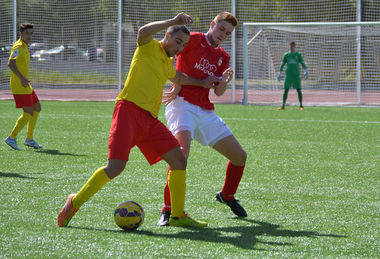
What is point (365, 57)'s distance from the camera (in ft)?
66.4

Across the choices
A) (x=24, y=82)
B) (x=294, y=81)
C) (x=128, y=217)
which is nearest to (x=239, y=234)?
(x=128, y=217)

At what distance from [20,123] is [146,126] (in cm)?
569

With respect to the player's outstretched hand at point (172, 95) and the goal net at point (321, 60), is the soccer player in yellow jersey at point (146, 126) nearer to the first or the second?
the player's outstretched hand at point (172, 95)

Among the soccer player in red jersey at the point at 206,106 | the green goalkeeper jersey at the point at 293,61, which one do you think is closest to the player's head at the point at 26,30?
Answer: the soccer player in red jersey at the point at 206,106

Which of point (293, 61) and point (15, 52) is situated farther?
point (293, 61)

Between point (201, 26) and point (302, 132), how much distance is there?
1243 cm

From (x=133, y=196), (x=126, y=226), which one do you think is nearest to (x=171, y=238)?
(x=126, y=226)

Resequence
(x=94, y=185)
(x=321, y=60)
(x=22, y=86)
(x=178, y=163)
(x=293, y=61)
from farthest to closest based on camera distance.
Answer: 1. (x=321, y=60)
2. (x=293, y=61)
3. (x=22, y=86)
4. (x=178, y=163)
5. (x=94, y=185)

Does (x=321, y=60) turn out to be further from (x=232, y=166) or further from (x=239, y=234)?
(x=239, y=234)

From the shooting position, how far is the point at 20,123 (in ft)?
32.2

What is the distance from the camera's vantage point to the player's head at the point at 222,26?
524 cm

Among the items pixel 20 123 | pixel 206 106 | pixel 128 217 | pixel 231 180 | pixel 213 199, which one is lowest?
pixel 213 199

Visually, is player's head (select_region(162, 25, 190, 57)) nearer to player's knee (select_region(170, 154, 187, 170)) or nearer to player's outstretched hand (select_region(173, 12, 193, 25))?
player's outstretched hand (select_region(173, 12, 193, 25))

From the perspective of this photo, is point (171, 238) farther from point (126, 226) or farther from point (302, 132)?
point (302, 132)
